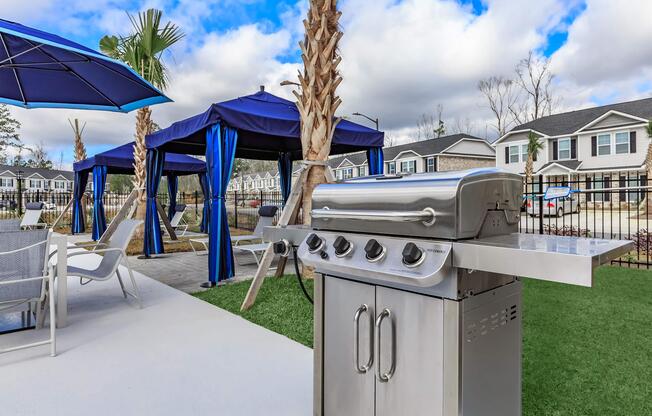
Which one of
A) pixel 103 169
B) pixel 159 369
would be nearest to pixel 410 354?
pixel 159 369

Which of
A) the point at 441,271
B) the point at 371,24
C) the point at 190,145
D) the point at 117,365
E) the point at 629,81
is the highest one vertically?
the point at 629,81

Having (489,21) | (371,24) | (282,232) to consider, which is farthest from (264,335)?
(489,21)

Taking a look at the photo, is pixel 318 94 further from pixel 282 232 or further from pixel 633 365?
pixel 633 365

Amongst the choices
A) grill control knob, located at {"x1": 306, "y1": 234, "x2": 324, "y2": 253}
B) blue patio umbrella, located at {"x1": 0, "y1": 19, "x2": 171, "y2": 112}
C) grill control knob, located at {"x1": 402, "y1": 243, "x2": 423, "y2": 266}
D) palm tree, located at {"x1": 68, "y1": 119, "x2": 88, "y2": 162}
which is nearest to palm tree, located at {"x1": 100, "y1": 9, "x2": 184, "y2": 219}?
blue patio umbrella, located at {"x1": 0, "y1": 19, "x2": 171, "y2": 112}

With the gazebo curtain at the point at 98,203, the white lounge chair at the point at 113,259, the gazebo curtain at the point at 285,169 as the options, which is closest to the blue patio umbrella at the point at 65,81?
the white lounge chair at the point at 113,259

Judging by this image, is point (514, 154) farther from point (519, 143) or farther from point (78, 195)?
point (78, 195)

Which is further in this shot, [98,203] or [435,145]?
[435,145]

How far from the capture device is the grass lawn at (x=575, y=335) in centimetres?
212

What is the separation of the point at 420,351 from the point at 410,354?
0.16ft

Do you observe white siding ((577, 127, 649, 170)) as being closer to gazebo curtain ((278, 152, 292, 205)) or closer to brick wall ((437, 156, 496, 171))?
brick wall ((437, 156, 496, 171))

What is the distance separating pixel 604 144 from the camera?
21562 mm

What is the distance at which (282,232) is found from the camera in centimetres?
202

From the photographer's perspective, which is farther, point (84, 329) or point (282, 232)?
point (84, 329)

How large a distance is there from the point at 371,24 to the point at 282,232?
843cm
